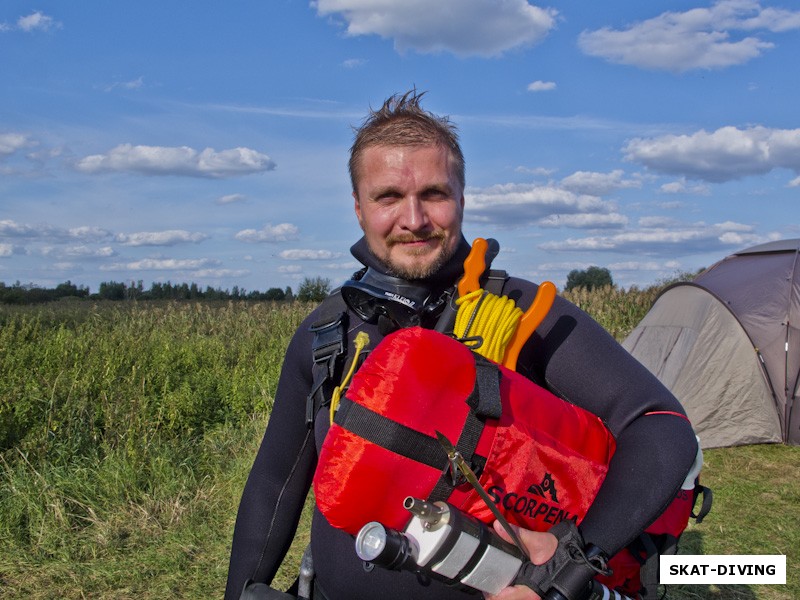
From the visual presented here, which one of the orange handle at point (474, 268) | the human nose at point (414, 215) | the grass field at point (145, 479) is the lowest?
the grass field at point (145, 479)

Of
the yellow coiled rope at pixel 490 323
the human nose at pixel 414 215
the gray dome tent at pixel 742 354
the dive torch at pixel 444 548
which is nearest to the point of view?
the dive torch at pixel 444 548

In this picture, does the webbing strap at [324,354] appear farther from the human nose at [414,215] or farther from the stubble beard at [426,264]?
the human nose at [414,215]

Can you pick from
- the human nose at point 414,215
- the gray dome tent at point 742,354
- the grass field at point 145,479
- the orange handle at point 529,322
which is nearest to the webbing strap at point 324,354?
the human nose at point 414,215

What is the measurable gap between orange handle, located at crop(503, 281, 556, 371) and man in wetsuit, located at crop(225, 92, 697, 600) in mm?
83

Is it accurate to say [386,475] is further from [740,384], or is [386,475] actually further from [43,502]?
[740,384]

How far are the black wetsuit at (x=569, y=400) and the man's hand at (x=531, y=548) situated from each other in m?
0.11

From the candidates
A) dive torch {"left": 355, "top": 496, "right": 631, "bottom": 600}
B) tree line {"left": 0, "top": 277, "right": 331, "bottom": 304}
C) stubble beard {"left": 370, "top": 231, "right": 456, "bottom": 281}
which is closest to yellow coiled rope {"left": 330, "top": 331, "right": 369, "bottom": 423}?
stubble beard {"left": 370, "top": 231, "right": 456, "bottom": 281}

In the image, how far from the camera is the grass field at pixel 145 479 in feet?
15.2

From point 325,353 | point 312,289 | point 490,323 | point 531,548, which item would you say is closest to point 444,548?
point 531,548

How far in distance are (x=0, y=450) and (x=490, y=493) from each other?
210 inches

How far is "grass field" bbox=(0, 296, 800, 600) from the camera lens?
183 inches

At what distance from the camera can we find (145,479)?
5691mm

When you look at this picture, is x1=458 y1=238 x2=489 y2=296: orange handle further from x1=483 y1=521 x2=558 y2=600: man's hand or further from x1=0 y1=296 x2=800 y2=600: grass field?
x1=0 y1=296 x2=800 y2=600: grass field

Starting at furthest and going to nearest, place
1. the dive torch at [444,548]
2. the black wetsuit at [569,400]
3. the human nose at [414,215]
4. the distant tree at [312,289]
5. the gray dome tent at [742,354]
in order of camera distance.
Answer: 1. the distant tree at [312,289]
2. the gray dome tent at [742,354]
3. the human nose at [414,215]
4. the black wetsuit at [569,400]
5. the dive torch at [444,548]
